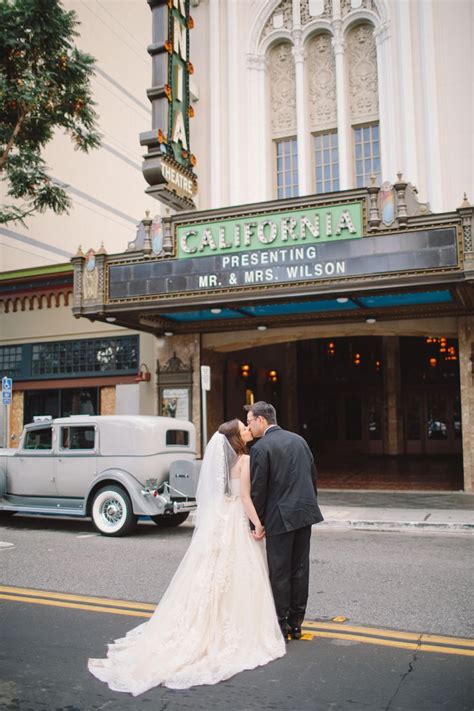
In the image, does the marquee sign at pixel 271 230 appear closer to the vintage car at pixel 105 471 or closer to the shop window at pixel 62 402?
the vintage car at pixel 105 471

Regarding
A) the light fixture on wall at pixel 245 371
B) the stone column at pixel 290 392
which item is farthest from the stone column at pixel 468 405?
the stone column at pixel 290 392

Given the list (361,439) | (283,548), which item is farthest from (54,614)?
(361,439)

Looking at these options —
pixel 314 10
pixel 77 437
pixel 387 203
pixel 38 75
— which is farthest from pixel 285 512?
pixel 314 10

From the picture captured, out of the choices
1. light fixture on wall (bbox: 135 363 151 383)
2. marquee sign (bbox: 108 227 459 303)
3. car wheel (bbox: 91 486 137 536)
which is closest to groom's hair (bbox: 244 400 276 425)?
car wheel (bbox: 91 486 137 536)

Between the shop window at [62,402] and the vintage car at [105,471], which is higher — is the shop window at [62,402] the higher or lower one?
the higher one

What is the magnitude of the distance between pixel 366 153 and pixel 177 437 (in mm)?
11136

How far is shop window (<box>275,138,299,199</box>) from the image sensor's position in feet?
65.0

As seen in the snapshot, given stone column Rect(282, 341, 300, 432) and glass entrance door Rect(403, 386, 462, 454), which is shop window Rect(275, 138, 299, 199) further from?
glass entrance door Rect(403, 386, 462, 454)

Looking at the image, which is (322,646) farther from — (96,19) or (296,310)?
(96,19)

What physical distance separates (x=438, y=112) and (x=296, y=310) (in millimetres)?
6575

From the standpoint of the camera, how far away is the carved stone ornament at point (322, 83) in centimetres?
1948

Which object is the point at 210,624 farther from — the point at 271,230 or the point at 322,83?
the point at 322,83

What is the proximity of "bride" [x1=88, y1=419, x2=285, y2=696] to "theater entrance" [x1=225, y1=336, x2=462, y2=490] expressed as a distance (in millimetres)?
18960

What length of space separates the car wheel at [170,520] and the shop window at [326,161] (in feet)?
36.6
